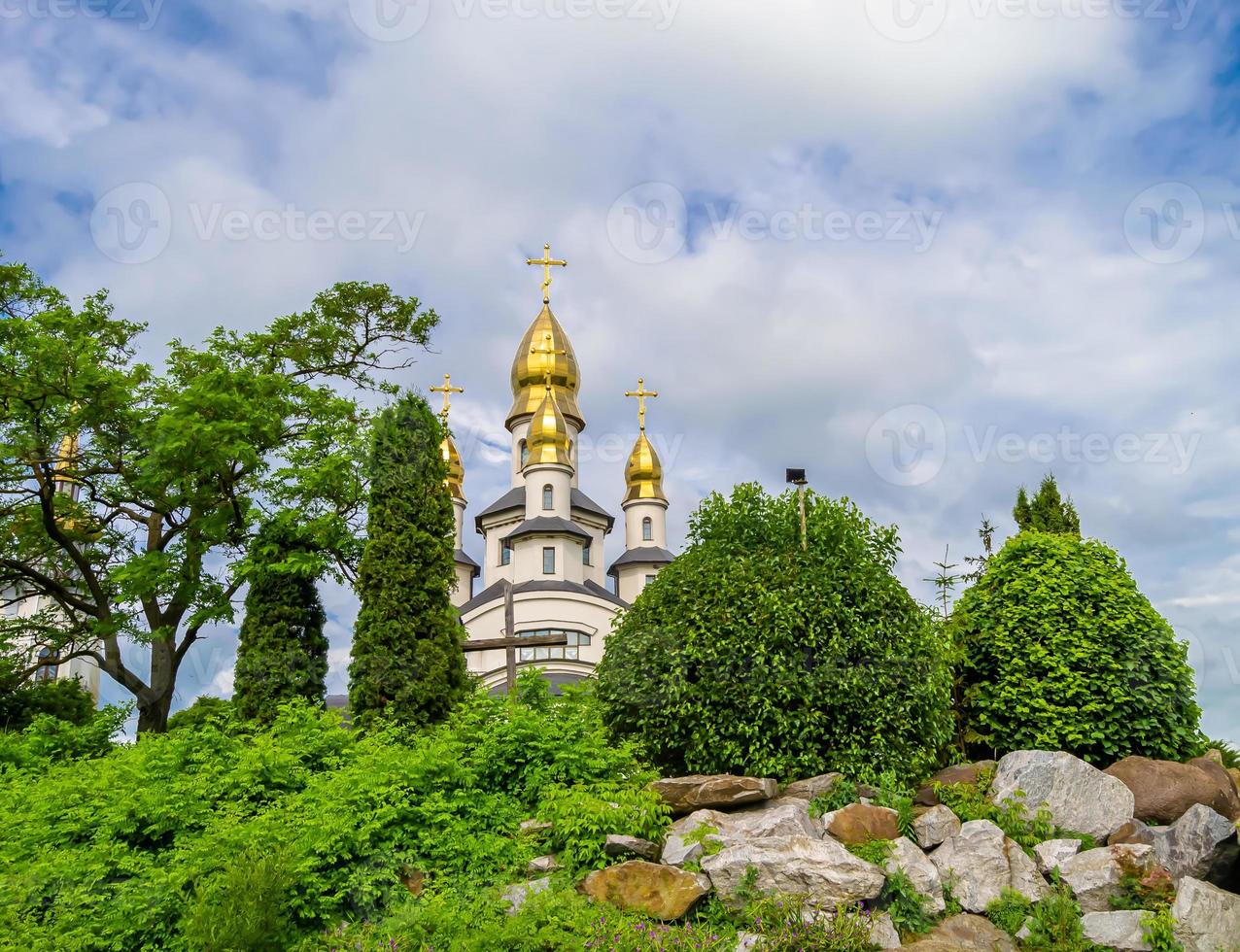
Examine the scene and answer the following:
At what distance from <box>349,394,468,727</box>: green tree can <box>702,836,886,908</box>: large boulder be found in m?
4.85

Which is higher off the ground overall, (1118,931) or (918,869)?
(918,869)

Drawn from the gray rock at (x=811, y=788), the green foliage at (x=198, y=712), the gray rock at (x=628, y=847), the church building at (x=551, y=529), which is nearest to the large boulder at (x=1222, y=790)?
the gray rock at (x=811, y=788)

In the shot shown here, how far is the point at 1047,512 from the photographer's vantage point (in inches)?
778

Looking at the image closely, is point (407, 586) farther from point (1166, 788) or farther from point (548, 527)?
point (548, 527)

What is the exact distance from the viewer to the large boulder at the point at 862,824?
8266mm

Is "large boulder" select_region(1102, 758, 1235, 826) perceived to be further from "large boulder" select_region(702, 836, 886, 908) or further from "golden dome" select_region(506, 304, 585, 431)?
"golden dome" select_region(506, 304, 585, 431)

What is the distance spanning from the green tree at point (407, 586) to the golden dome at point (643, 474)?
30.5 m

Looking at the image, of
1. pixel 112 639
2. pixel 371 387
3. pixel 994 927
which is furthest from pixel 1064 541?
pixel 112 639

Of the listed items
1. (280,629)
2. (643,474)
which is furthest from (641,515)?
(280,629)

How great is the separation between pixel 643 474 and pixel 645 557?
378cm

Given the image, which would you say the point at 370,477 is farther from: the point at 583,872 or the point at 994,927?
the point at 994,927

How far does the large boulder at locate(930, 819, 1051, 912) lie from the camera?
8.09 metres

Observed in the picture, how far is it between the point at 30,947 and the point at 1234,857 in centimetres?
928

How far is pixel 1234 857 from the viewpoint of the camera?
807 centimetres
